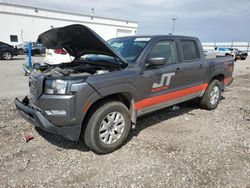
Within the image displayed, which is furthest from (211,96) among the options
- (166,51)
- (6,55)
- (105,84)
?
(6,55)

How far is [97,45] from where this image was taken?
3.65 m

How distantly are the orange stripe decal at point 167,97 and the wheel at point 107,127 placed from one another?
1.28 ft

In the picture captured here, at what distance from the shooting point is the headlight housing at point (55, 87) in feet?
9.95

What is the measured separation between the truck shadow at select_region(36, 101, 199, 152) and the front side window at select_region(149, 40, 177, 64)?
138 cm

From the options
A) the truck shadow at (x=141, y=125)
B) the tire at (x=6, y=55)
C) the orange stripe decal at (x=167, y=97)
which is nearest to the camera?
the truck shadow at (x=141, y=125)

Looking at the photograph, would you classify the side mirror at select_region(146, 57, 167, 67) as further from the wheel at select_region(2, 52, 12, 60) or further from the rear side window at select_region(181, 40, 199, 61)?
the wheel at select_region(2, 52, 12, 60)

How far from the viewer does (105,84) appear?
328cm

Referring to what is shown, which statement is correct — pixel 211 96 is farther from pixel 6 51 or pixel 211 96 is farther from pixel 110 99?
pixel 6 51

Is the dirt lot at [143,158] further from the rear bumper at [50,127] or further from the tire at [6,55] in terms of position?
the tire at [6,55]

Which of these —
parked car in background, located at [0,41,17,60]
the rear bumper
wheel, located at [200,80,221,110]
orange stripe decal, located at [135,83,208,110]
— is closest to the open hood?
orange stripe decal, located at [135,83,208,110]

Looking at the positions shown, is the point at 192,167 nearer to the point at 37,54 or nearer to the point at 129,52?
the point at 129,52

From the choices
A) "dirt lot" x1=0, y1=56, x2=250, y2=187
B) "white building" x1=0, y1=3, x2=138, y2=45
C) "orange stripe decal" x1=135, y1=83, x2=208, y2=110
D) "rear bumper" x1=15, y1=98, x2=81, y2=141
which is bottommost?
"dirt lot" x1=0, y1=56, x2=250, y2=187

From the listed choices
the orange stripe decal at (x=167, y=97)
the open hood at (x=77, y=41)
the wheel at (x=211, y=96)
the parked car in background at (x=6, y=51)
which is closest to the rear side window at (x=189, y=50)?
the orange stripe decal at (x=167, y=97)

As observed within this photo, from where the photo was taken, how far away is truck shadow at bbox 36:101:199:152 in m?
3.81
